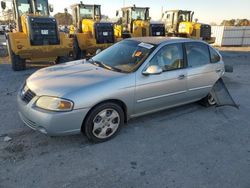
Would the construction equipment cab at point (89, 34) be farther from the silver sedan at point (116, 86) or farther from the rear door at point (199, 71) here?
the rear door at point (199, 71)

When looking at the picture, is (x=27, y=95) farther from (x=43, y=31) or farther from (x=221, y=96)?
(x=43, y=31)

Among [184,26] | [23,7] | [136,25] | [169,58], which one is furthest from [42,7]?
[184,26]

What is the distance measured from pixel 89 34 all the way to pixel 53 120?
28.5 ft

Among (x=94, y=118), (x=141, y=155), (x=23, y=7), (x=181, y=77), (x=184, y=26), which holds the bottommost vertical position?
(x=141, y=155)

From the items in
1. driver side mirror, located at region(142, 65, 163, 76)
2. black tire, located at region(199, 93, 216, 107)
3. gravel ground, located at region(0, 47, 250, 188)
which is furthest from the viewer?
black tire, located at region(199, 93, 216, 107)

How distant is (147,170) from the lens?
9.91 ft

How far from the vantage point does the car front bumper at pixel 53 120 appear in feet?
10.2

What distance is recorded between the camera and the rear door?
14.7 feet

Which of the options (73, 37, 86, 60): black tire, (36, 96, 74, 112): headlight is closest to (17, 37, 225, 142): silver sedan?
(36, 96, 74, 112): headlight

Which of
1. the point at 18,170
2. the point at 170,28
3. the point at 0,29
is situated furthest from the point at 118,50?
the point at 0,29

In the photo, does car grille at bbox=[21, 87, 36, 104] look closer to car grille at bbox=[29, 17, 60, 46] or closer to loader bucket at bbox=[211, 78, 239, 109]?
loader bucket at bbox=[211, 78, 239, 109]

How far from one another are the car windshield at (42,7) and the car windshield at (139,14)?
5956mm

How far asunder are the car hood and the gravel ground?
88 centimetres

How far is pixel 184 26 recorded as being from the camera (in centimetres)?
1570
